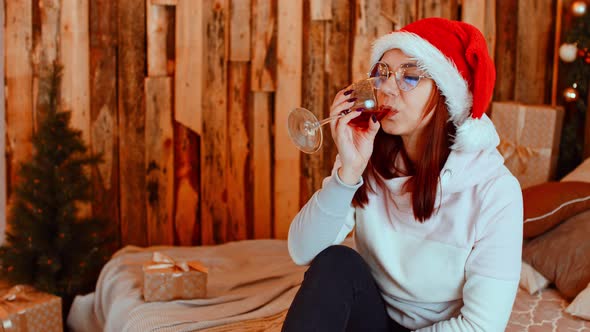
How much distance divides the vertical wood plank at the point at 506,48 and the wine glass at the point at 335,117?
1.85 m

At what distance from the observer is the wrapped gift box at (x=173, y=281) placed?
206 centimetres

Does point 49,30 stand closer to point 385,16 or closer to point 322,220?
point 385,16

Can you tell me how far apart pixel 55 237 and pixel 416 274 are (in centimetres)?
168

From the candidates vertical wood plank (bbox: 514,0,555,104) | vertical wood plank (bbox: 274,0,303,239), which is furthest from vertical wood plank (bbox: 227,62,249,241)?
vertical wood plank (bbox: 514,0,555,104)

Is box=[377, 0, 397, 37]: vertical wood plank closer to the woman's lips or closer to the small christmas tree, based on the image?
the small christmas tree

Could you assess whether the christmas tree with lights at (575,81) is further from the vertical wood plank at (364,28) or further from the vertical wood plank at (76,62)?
the vertical wood plank at (76,62)

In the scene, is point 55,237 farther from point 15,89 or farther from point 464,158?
point 464,158

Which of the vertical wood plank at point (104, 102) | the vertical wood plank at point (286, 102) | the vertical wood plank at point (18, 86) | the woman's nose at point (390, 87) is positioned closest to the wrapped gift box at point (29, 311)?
the vertical wood plank at point (18, 86)

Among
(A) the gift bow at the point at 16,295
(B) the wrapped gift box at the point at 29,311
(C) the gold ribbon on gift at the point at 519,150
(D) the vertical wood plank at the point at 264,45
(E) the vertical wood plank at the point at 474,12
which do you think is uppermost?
(E) the vertical wood plank at the point at 474,12

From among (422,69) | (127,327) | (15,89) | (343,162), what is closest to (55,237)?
(15,89)

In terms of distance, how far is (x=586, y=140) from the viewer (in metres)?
3.00

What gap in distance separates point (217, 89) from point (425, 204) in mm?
1769

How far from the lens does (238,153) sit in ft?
10.6

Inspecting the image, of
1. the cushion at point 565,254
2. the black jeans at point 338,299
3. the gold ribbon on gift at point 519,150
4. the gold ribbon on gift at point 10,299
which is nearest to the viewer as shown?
the black jeans at point 338,299
